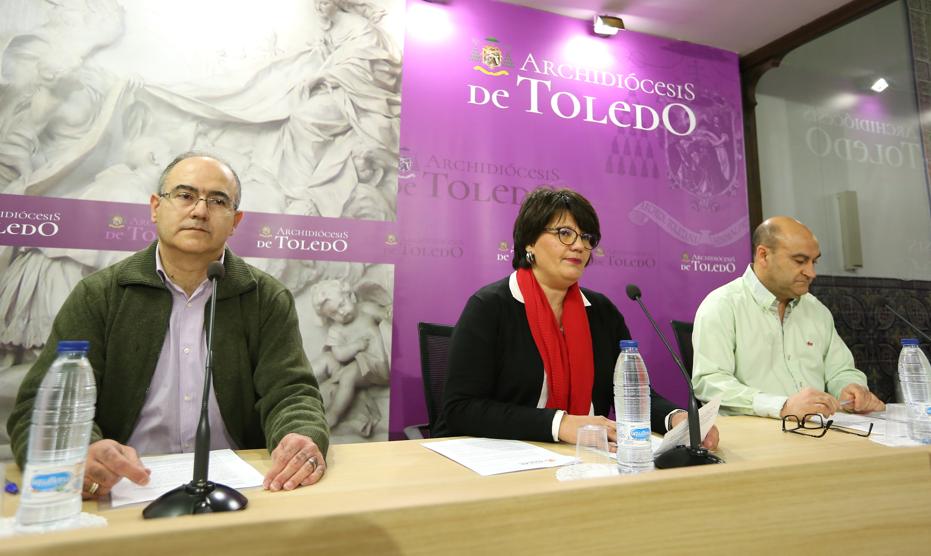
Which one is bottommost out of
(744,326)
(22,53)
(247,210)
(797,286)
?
(744,326)

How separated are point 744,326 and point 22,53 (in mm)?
3333

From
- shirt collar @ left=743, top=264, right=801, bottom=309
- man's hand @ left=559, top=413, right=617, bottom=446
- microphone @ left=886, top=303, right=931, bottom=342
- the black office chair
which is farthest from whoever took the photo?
microphone @ left=886, top=303, right=931, bottom=342

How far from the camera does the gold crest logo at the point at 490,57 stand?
3018mm

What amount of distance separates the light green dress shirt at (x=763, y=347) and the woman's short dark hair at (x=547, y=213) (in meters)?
0.75

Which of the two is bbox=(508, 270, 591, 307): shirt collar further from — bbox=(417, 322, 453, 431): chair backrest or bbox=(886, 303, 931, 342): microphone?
bbox=(886, 303, 931, 342): microphone

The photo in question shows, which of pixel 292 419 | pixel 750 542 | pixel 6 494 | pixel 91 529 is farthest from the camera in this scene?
pixel 292 419

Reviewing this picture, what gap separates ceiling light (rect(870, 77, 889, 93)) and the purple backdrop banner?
724 mm

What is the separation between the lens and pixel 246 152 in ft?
8.32

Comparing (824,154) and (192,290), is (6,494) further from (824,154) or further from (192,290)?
(824,154)

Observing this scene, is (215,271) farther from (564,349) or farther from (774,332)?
(774,332)

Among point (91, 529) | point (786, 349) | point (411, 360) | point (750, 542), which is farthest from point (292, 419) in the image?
point (786, 349)

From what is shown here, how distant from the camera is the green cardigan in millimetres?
1334

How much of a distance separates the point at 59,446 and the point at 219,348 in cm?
63

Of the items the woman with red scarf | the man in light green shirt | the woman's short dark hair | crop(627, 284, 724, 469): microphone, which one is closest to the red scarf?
the woman with red scarf
